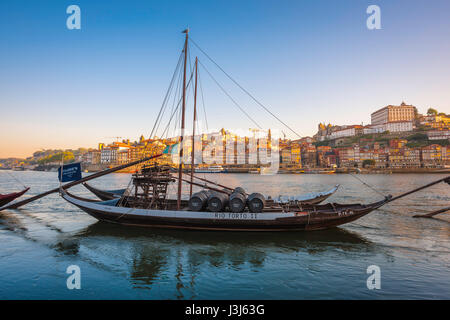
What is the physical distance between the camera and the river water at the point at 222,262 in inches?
336

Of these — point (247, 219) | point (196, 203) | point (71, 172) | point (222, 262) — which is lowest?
point (222, 262)

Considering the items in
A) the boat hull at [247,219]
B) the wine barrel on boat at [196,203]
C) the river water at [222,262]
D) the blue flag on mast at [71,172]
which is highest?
the blue flag on mast at [71,172]

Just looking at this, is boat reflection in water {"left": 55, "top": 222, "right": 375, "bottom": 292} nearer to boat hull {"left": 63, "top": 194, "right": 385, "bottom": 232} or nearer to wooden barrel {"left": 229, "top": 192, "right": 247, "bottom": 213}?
boat hull {"left": 63, "top": 194, "right": 385, "bottom": 232}

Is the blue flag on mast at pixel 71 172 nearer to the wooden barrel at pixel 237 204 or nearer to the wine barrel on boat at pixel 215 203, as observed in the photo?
the wine barrel on boat at pixel 215 203

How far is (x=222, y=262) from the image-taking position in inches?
436

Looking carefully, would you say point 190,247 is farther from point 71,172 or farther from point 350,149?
point 350,149

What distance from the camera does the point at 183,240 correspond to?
46.6 ft

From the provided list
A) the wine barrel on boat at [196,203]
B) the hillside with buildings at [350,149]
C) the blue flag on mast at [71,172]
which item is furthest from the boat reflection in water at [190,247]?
the hillside with buildings at [350,149]

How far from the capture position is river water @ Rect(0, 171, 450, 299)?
8.54 metres

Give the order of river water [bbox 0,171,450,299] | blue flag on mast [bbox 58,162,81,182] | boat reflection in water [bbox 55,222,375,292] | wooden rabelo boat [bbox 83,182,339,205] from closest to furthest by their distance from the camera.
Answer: river water [bbox 0,171,450,299]
boat reflection in water [bbox 55,222,375,292]
blue flag on mast [bbox 58,162,81,182]
wooden rabelo boat [bbox 83,182,339,205]

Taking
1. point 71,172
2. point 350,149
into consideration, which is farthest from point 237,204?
point 350,149

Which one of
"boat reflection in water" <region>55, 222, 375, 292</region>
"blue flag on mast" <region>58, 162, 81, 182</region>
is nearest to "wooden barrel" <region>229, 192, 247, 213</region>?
"boat reflection in water" <region>55, 222, 375, 292</region>
